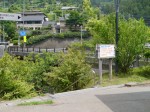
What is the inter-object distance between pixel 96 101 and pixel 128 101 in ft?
2.94

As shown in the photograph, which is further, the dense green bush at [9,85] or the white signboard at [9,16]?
the white signboard at [9,16]

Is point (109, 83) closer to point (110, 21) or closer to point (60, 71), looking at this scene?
point (60, 71)

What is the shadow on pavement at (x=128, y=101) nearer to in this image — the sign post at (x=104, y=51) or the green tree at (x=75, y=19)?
the sign post at (x=104, y=51)

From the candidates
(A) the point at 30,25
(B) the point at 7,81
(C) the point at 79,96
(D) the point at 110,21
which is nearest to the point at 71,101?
(C) the point at 79,96

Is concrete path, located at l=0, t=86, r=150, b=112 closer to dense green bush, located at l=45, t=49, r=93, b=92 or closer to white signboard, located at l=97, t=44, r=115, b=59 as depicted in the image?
dense green bush, located at l=45, t=49, r=93, b=92

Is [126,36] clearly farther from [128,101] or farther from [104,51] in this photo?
[128,101]

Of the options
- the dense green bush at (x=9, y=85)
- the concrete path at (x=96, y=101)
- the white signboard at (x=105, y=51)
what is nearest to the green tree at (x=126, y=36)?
the white signboard at (x=105, y=51)

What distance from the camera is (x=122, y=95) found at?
30.9ft

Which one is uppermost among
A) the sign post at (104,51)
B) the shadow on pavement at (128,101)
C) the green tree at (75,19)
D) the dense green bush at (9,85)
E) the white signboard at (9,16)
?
the green tree at (75,19)

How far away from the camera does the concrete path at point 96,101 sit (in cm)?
766

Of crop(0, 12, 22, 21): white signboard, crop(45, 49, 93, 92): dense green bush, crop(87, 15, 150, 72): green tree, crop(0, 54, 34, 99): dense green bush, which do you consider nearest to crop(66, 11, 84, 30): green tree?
crop(87, 15, 150, 72): green tree

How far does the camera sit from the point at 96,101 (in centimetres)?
858

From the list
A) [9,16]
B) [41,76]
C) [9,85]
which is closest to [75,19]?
[41,76]

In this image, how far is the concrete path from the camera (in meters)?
7.66
